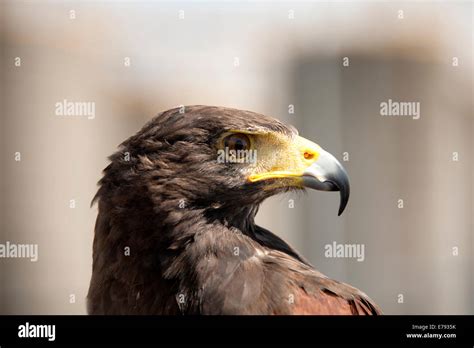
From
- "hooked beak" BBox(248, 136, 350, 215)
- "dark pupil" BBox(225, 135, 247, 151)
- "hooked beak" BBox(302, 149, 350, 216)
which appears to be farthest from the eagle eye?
"hooked beak" BBox(302, 149, 350, 216)

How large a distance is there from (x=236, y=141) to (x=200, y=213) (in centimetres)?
38

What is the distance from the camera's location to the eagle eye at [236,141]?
Answer: 9.98 feet

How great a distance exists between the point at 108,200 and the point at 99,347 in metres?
0.73

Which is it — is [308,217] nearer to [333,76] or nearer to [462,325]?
[333,76]

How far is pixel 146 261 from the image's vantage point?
301cm

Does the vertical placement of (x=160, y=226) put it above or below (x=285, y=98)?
below

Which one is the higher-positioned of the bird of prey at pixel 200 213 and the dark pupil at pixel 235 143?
the dark pupil at pixel 235 143

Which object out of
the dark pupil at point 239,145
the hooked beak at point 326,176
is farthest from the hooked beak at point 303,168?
the dark pupil at point 239,145

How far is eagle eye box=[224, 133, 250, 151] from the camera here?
3.04 m

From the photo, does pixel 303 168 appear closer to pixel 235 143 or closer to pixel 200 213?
pixel 235 143

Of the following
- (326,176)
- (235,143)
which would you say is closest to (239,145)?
(235,143)

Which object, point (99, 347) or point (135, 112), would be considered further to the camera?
point (135, 112)

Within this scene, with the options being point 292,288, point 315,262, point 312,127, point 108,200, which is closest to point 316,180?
point 292,288

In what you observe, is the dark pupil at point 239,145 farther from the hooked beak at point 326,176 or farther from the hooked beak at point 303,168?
the hooked beak at point 326,176
